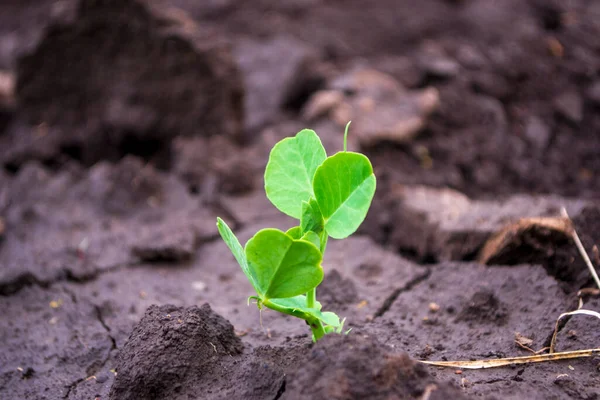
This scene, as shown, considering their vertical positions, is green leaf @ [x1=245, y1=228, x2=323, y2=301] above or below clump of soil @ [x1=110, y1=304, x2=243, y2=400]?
above

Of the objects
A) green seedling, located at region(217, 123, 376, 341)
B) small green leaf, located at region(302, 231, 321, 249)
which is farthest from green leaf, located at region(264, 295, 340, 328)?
small green leaf, located at region(302, 231, 321, 249)

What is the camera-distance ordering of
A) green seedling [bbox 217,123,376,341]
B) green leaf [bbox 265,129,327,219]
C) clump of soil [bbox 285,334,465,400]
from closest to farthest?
clump of soil [bbox 285,334,465,400]
green seedling [bbox 217,123,376,341]
green leaf [bbox 265,129,327,219]

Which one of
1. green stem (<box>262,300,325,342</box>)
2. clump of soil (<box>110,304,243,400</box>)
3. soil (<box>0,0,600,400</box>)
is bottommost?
soil (<box>0,0,600,400</box>)

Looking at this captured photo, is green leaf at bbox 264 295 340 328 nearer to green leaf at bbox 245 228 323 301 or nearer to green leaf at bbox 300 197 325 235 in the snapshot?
green leaf at bbox 245 228 323 301

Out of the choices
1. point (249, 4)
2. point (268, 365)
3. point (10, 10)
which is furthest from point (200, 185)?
point (10, 10)

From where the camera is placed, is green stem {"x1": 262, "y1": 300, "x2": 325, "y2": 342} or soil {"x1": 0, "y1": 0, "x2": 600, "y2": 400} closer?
green stem {"x1": 262, "y1": 300, "x2": 325, "y2": 342}

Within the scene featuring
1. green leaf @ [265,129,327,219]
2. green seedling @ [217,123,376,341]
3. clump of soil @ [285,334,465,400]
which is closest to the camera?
clump of soil @ [285,334,465,400]

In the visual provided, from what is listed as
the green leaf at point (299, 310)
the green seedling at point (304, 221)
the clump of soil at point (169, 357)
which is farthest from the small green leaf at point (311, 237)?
the clump of soil at point (169, 357)

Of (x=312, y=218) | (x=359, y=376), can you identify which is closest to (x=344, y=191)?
(x=312, y=218)
